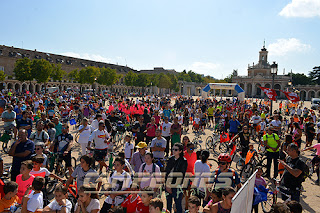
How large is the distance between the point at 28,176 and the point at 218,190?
141 inches

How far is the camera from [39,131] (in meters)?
7.28

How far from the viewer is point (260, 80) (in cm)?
10025

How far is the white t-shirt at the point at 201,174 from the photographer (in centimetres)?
484

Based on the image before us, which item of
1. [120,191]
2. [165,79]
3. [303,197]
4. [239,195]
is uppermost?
[165,79]

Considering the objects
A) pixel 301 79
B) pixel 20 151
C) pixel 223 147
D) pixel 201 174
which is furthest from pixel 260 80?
pixel 20 151

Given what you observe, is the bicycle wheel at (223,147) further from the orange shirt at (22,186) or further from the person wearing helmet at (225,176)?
the orange shirt at (22,186)

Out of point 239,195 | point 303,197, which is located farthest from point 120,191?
point 303,197

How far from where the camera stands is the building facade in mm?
97450

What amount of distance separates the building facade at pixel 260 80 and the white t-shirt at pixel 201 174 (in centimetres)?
9329

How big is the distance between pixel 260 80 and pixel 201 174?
345 ft

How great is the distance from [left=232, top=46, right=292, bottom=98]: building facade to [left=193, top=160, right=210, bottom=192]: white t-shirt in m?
93.3

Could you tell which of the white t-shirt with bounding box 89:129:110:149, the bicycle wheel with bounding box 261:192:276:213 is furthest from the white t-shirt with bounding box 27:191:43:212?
the bicycle wheel with bounding box 261:192:276:213

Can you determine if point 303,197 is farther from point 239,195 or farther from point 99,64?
point 99,64

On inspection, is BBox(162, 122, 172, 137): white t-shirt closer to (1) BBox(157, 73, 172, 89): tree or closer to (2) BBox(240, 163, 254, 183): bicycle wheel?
(2) BBox(240, 163, 254, 183): bicycle wheel
